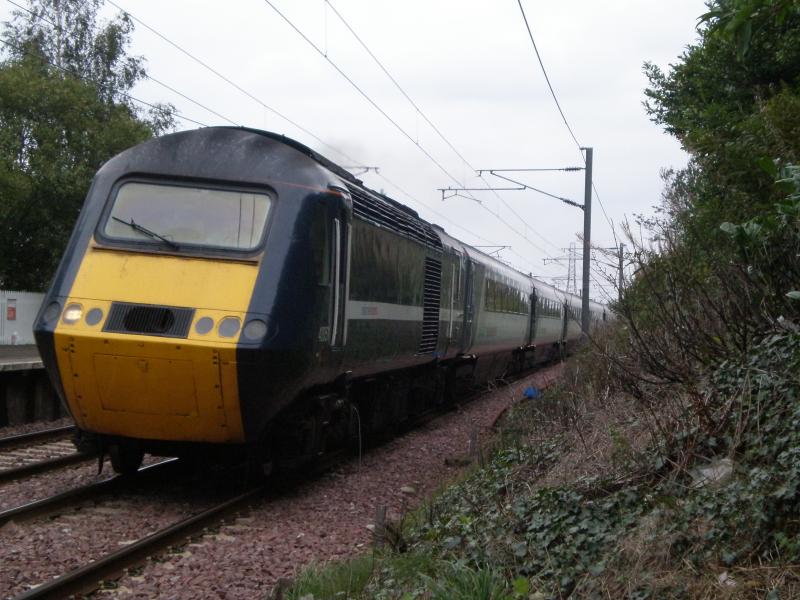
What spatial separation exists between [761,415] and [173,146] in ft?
18.6

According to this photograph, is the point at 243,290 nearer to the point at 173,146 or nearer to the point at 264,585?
the point at 173,146

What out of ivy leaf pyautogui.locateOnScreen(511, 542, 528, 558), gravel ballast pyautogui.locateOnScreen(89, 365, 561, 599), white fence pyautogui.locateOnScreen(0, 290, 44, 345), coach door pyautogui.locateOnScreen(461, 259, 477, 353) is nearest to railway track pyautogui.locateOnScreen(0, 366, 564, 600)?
gravel ballast pyautogui.locateOnScreen(89, 365, 561, 599)

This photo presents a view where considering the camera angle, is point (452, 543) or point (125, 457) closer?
point (452, 543)

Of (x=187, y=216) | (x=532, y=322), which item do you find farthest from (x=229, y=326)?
(x=532, y=322)

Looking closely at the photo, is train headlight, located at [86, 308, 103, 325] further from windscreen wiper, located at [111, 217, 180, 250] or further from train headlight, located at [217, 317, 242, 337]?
train headlight, located at [217, 317, 242, 337]

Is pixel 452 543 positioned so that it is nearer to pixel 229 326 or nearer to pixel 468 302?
pixel 229 326

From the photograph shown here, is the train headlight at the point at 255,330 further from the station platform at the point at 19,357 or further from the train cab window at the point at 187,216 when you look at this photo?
the station platform at the point at 19,357

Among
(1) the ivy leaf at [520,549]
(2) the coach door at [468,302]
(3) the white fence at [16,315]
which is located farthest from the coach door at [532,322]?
(1) the ivy leaf at [520,549]

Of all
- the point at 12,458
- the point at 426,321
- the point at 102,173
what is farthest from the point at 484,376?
→ the point at 102,173

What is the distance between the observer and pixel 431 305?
13.8m

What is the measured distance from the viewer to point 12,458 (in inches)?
421

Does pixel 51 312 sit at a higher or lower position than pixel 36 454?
higher

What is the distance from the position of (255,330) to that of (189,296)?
642 mm

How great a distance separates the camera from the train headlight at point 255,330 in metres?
7.59
